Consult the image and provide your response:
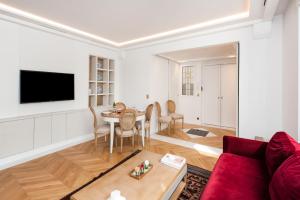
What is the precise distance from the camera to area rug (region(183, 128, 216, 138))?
4414mm

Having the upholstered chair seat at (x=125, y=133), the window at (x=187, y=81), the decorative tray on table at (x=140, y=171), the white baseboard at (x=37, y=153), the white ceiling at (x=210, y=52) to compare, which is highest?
the white ceiling at (x=210, y=52)

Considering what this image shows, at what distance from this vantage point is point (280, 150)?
1.50m

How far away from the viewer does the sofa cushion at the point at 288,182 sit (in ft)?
3.10

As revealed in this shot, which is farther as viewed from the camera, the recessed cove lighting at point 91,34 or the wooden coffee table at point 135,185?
the recessed cove lighting at point 91,34

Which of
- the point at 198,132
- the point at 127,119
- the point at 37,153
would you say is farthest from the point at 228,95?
the point at 37,153

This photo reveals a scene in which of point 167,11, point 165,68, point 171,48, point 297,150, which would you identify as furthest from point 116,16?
point 297,150

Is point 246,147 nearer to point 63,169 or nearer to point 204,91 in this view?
point 63,169

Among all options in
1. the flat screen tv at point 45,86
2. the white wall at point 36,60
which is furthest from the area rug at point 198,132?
the flat screen tv at point 45,86

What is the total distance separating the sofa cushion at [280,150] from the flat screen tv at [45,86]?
148 inches

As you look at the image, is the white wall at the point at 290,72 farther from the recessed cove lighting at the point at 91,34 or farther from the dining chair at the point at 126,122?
the dining chair at the point at 126,122

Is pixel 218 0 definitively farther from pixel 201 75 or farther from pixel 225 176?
pixel 201 75

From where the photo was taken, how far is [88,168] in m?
2.58

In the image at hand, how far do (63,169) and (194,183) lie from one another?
2.11 metres

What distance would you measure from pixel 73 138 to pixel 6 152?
1.21m
